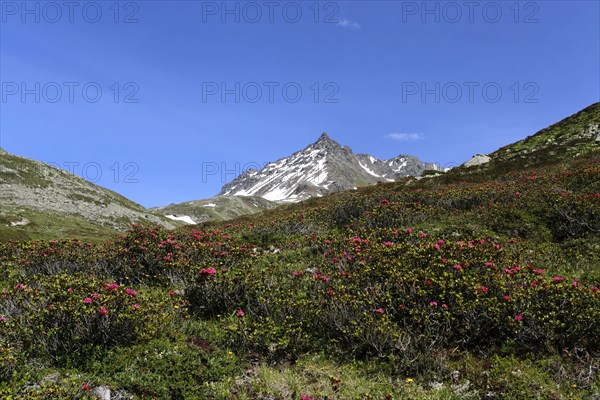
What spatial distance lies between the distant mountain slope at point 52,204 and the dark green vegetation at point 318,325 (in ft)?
169

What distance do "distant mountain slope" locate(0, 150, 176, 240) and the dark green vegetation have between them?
169 ft

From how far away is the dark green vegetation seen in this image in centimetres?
657

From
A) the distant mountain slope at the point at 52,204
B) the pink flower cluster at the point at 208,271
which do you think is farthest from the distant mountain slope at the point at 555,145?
the distant mountain slope at the point at 52,204

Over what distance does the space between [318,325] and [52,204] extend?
8362 centimetres

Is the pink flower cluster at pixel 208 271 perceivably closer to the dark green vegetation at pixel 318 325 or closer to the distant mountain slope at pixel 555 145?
the dark green vegetation at pixel 318 325

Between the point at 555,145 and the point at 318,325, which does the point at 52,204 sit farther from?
the point at 555,145

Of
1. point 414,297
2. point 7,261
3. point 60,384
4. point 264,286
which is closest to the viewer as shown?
point 60,384

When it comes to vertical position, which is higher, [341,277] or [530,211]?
[530,211]

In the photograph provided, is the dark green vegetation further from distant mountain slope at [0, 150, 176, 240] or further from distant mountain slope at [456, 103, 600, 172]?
distant mountain slope at [0, 150, 176, 240]

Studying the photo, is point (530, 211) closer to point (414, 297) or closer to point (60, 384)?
point (414, 297)

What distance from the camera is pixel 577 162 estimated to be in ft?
86.0

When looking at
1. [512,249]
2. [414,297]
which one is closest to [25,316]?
[414,297]

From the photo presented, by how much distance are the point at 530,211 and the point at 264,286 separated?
1200 cm

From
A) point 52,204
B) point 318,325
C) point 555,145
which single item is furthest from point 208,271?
point 52,204
